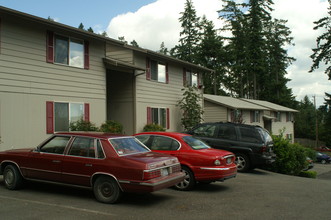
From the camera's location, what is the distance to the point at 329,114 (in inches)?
1898

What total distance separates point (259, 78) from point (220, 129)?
4226 cm

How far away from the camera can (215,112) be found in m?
27.6

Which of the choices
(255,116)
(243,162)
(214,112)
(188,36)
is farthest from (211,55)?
(243,162)

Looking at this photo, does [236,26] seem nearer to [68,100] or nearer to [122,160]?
[68,100]

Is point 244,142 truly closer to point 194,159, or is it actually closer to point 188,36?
point 194,159

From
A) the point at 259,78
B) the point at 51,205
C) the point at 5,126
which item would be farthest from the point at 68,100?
the point at 259,78

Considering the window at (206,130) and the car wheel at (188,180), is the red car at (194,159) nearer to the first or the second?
the car wheel at (188,180)

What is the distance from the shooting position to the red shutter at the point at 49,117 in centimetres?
1258

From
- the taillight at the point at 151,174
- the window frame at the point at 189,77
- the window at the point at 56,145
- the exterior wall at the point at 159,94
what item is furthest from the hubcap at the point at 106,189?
the window frame at the point at 189,77

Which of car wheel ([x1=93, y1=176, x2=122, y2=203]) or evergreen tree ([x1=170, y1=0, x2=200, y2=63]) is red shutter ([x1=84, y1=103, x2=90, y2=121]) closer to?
car wheel ([x1=93, y1=176, x2=122, y2=203])

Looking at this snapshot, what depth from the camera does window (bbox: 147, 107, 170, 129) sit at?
61.1 feet

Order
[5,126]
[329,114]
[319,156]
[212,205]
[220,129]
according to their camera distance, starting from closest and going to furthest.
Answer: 1. [212,205]
2. [5,126]
3. [220,129]
4. [319,156]
5. [329,114]

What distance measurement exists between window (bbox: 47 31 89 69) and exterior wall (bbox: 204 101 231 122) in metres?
15.4

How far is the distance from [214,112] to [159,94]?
9.47 m
